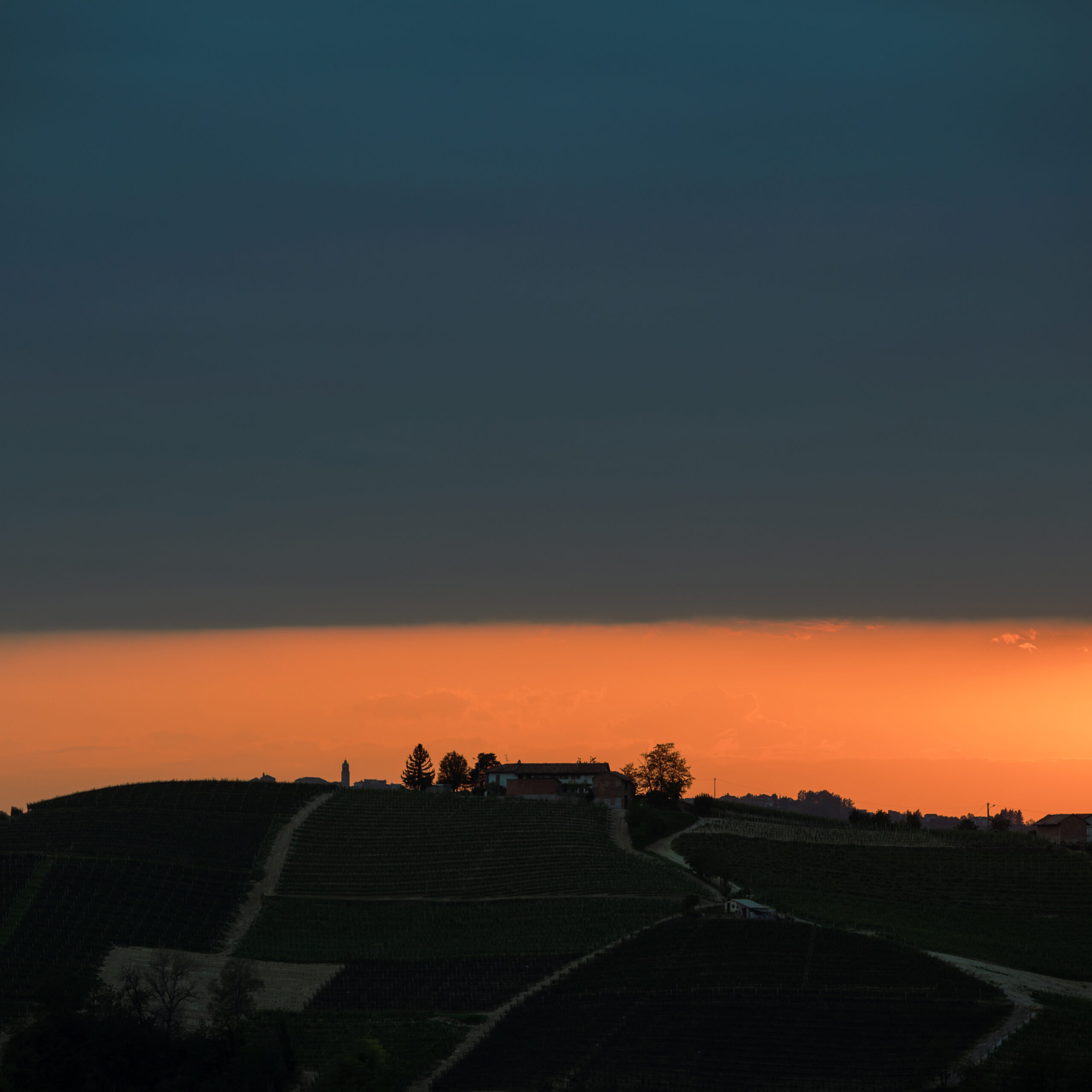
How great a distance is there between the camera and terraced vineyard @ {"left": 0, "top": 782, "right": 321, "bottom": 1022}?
107m

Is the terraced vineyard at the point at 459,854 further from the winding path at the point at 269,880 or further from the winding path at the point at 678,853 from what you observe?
the winding path at the point at 678,853

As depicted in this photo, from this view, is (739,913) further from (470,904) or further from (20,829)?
(20,829)

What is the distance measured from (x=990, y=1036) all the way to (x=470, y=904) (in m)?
56.0

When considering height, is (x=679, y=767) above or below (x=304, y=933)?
above

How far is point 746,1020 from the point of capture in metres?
77.8

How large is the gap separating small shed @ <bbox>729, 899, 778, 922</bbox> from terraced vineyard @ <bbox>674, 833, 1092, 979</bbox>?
364 centimetres

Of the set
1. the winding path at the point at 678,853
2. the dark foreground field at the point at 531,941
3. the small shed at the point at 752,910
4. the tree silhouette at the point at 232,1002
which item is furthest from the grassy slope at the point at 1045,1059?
the tree silhouette at the point at 232,1002

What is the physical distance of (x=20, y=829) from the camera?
141m

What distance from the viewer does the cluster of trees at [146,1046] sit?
82.9 m

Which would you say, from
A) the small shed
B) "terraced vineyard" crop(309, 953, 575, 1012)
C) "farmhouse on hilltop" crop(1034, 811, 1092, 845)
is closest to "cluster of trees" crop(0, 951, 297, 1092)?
"terraced vineyard" crop(309, 953, 575, 1012)

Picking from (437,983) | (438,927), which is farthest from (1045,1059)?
(438,927)

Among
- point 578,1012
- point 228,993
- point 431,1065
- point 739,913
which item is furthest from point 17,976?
point 739,913

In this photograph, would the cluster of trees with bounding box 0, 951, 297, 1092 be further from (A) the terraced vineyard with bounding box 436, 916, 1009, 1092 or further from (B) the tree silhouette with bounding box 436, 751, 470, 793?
(B) the tree silhouette with bounding box 436, 751, 470, 793

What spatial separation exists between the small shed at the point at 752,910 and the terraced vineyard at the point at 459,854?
407 inches
